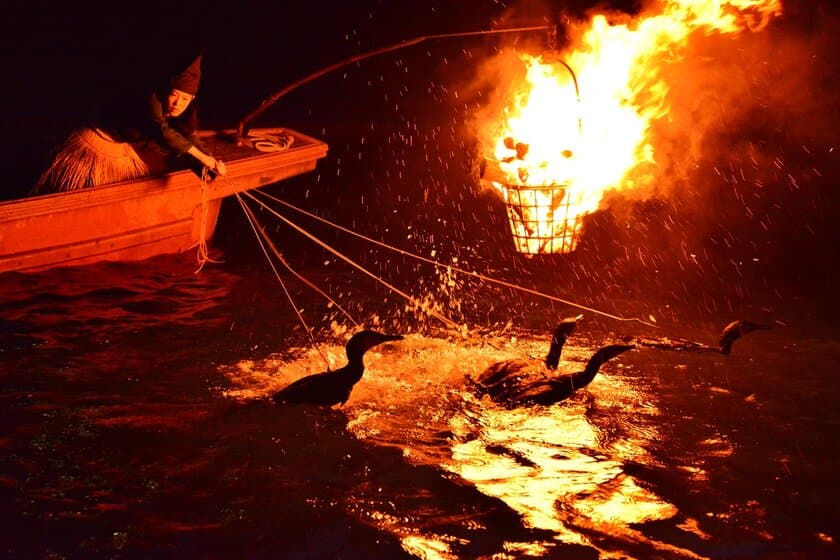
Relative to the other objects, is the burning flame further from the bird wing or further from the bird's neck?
the bird wing

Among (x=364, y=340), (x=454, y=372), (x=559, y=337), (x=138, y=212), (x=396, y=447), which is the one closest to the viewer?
(x=396, y=447)

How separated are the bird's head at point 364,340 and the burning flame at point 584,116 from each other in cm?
152

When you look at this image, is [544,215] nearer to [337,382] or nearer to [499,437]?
[499,437]

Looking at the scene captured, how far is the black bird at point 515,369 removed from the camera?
6730 mm

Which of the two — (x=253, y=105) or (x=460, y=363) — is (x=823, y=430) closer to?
(x=460, y=363)

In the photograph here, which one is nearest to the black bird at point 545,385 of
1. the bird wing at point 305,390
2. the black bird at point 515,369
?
the black bird at point 515,369

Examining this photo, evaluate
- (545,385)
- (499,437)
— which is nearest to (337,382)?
(499,437)

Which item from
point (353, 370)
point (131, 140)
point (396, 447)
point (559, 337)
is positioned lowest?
point (396, 447)

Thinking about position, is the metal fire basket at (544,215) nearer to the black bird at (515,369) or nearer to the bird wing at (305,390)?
Result: the black bird at (515,369)

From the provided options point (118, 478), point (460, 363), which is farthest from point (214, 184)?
point (118, 478)

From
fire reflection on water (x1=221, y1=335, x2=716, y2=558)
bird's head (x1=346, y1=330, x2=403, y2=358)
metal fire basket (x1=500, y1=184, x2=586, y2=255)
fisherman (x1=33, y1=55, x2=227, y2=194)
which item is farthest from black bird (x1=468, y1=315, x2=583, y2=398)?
fisherman (x1=33, y1=55, x2=227, y2=194)

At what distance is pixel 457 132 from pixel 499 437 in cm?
1126

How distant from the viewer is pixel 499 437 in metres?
6.25

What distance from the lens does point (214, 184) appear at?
34.6ft
